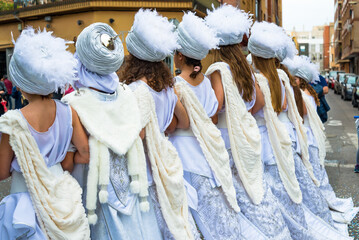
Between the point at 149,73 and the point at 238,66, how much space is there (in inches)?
44.0

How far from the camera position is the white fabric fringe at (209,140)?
138 inches

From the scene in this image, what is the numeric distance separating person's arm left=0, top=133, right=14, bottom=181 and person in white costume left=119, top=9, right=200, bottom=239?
0.92m

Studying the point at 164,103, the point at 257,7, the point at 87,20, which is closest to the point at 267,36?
the point at 164,103

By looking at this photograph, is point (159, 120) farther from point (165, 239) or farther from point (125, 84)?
point (165, 239)

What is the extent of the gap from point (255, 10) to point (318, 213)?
26.9m

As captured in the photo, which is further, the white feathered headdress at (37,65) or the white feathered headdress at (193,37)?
the white feathered headdress at (193,37)

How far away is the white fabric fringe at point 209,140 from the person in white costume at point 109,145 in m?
0.69

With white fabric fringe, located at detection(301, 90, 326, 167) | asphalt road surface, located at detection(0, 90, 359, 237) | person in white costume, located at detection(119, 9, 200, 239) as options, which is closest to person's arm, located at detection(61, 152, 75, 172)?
person in white costume, located at detection(119, 9, 200, 239)

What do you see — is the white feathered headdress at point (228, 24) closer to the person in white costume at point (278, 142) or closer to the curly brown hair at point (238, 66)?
the curly brown hair at point (238, 66)

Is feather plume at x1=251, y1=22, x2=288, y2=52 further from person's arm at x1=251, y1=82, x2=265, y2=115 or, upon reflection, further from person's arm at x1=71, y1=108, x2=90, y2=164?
person's arm at x1=71, y1=108, x2=90, y2=164

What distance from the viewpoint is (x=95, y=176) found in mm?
2621

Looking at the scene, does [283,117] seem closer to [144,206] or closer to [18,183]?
[144,206]

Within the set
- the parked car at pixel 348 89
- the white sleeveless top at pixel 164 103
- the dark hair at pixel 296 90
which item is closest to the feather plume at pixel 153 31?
the white sleeveless top at pixel 164 103

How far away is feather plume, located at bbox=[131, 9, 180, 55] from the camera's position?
3020 mm
